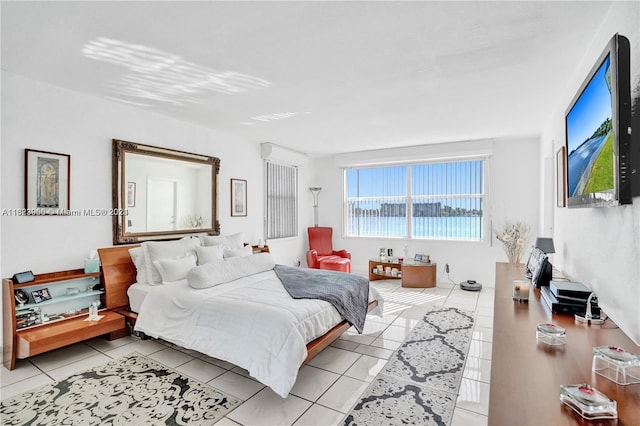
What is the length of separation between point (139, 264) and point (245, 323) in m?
1.88

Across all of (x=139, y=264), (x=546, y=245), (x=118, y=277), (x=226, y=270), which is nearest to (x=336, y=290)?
(x=226, y=270)

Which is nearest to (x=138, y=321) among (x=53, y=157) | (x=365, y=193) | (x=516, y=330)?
(x=53, y=157)

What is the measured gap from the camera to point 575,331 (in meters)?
1.55

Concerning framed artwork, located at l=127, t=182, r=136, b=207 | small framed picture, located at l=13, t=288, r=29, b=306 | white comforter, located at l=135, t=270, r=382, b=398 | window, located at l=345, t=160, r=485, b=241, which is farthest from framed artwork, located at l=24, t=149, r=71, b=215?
window, located at l=345, t=160, r=485, b=241

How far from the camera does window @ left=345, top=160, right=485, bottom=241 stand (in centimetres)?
597

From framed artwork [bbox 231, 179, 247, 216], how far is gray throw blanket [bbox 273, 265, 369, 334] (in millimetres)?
1777

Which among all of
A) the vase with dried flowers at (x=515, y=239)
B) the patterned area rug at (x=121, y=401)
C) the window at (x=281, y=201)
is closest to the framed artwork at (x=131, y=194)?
the patterned area rug at (x=121, y=401)

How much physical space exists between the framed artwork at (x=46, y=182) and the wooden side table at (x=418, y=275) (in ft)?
16.3

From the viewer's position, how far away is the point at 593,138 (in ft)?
5.76

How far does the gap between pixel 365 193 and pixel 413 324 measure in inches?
143

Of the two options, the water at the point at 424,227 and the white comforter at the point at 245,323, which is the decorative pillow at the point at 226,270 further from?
the water at the point at 424,227

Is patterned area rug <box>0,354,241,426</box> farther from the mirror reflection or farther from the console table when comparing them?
the console table

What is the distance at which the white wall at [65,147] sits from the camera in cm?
294

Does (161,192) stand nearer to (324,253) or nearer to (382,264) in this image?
(324,253)
